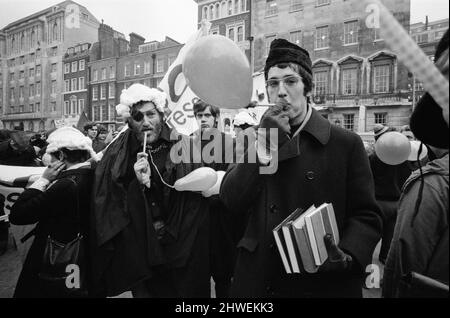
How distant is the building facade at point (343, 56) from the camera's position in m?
24.8

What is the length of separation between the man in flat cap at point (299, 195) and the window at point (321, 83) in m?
28.4

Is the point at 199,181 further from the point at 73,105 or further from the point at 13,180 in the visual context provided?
the point at 73,105

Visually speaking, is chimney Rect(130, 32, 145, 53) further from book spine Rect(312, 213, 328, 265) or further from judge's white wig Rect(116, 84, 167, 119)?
book spine Rect(312, 213, 328, 265)

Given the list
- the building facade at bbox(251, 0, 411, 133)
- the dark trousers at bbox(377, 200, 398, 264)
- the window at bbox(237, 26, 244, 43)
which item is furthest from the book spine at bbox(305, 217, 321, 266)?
the window at bbox(237, 26, 244, 43)

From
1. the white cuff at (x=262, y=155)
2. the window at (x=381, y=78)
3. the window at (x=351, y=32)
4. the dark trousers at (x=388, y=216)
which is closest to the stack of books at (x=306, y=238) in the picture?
the white cuff at (x=262, y=155)

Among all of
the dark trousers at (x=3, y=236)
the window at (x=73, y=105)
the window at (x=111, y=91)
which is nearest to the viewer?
the dark trousers at (x=3, y=236)

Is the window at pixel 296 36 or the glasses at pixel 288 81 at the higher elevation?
the window at pixel 296 36

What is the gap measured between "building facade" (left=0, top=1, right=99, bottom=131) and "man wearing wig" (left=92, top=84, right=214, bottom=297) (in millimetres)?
3522

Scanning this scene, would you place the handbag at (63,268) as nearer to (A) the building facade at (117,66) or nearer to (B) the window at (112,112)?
(A) the building facade at (117,66)

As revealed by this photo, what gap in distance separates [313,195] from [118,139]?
1576 mm

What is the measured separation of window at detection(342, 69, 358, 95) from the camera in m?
27.1

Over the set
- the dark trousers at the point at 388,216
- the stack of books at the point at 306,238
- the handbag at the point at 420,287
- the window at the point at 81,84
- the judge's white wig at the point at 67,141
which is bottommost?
the dark trousers at the point at 388,216

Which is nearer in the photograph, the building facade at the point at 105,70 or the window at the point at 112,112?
the building facade at the point at 105,70
